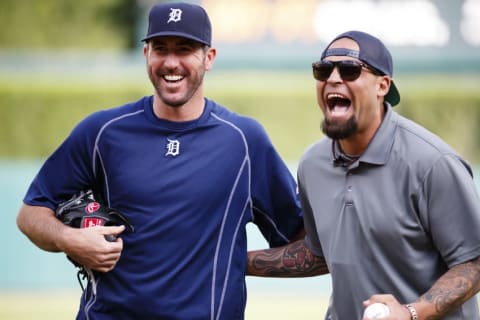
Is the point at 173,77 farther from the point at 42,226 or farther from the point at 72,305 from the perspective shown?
the point at 72,305

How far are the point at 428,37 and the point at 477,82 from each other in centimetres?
102

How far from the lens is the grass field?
8922 millimetres

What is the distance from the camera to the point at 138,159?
4031 millimetres

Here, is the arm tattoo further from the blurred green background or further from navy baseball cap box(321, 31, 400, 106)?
the blurred green background

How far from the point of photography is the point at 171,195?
156 inches

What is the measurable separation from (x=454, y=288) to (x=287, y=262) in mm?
909

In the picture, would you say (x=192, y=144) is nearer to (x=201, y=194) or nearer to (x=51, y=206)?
(x=201, y=194)

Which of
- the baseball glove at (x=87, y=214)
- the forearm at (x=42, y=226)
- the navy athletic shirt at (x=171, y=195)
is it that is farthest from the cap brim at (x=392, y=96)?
the forearm at (x=42, y=226)

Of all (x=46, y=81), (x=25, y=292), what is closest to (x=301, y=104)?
(x=46, y=81)

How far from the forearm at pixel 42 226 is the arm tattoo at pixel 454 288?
1474mm

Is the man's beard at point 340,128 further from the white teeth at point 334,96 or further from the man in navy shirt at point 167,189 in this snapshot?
the man in navy shirt at point 167,189

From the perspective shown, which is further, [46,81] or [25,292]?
[46,81]

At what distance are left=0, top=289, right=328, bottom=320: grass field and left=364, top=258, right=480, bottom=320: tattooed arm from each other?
562 cm

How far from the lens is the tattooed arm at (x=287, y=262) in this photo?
415 cm
